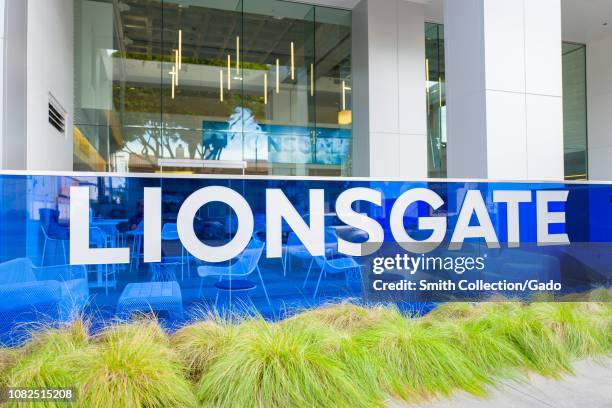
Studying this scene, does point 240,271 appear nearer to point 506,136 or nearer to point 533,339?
point 533,339

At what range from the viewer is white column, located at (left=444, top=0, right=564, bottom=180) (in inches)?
220

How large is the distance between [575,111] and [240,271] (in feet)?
43.3

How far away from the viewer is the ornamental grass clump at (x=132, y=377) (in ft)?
9.21

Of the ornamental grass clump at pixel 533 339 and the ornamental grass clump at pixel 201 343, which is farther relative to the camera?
the ornamental grass clump at pixel 533 339

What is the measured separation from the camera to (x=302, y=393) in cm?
304

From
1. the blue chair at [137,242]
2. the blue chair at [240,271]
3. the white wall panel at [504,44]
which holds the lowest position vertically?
the blue chair at [240,271]

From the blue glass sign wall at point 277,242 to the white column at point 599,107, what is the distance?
9.61m

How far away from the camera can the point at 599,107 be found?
13406 millimetres

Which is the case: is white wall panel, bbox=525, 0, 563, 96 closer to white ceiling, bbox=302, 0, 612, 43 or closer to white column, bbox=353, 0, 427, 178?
white column, bbox=353, 0, 427, 178

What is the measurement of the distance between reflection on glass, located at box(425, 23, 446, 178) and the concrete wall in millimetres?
7824

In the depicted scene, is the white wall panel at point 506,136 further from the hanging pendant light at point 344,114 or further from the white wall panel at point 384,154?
the hanging pendant light at point 344,114

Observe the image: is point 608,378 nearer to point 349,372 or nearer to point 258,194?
point 349,372

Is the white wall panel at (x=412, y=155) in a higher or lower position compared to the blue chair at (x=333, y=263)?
higher

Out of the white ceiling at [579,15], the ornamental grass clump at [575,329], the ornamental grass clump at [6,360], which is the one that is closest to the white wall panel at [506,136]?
the ornamental grass clump at [575,329]
